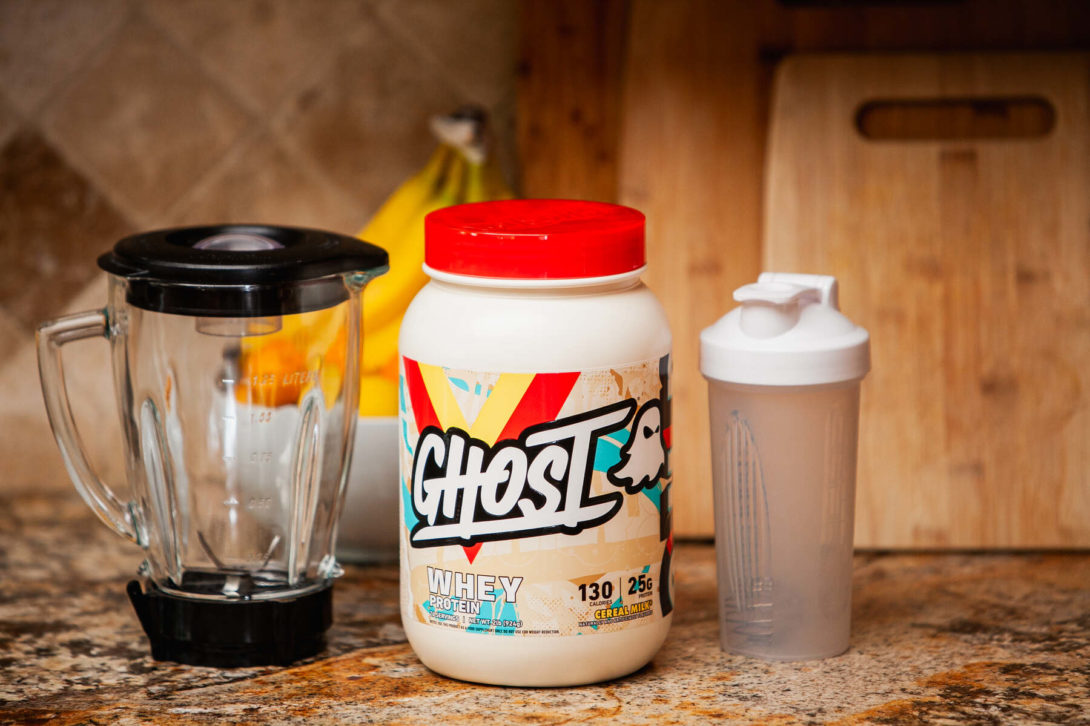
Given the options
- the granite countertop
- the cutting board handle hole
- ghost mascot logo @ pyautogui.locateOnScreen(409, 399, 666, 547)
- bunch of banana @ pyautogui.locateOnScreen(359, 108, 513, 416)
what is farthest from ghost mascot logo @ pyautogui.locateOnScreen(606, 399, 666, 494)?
the cutting board handle hole

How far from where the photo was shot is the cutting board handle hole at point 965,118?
101cm

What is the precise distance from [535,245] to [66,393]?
314mm

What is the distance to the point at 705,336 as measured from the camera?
758mm

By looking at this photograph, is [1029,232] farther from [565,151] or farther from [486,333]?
[486,333]

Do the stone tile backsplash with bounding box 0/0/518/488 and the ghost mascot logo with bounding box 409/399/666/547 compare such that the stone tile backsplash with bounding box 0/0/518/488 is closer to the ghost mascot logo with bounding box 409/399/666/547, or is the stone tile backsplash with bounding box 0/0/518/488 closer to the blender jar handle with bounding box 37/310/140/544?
the blender jar handle with bounding box 37/310/140/544

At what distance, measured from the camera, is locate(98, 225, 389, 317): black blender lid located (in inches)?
28.2

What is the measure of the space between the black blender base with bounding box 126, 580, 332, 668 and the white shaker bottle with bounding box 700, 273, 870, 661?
262 mm

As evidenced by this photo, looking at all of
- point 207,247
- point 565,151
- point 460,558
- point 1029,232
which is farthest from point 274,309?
point 1029,232

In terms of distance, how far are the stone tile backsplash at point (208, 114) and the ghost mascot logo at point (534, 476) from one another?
1.65ft

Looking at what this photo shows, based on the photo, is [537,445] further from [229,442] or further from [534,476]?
[229,442]

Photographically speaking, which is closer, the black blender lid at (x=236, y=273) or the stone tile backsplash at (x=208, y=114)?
the black blender lid at (x=236, y=273)

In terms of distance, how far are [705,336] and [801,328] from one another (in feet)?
0.19

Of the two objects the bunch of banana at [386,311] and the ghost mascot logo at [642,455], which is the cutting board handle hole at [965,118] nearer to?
the bunch of banana at [386,311]

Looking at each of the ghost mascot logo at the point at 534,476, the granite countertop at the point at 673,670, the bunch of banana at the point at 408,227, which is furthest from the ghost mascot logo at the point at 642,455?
the bunch of banana at the point at 408,227
